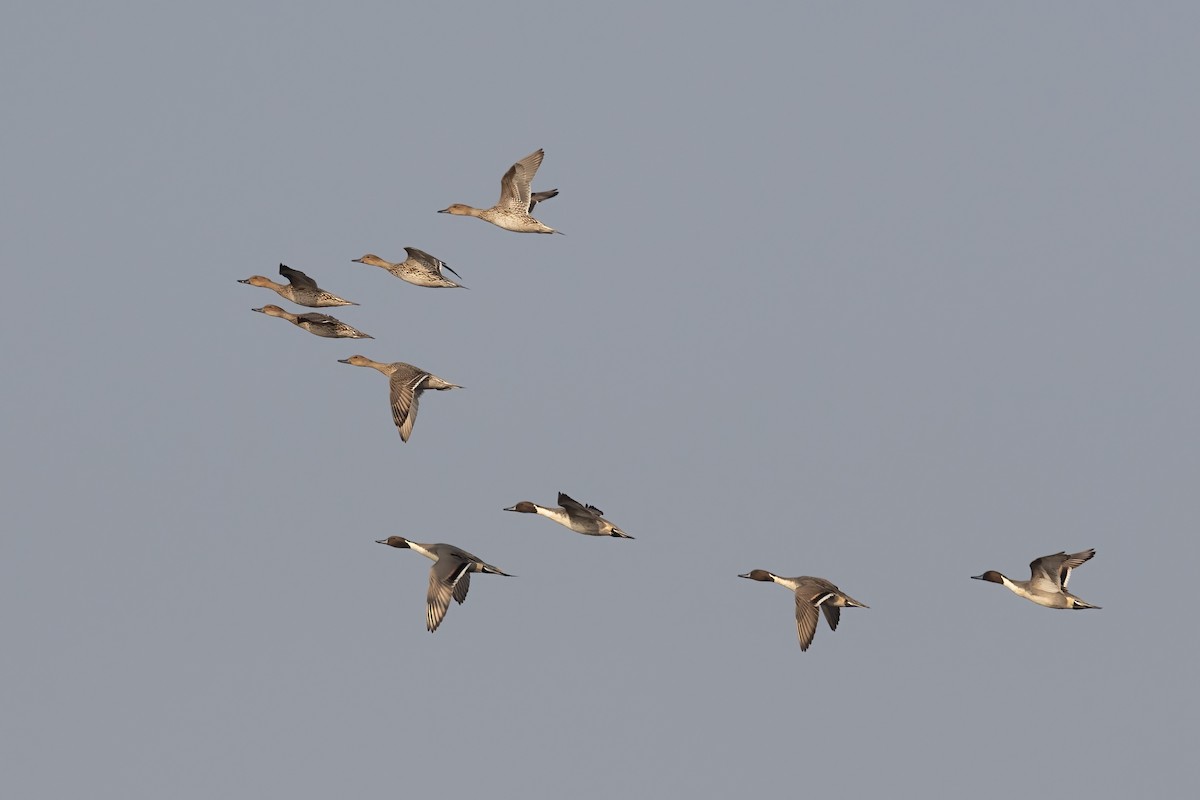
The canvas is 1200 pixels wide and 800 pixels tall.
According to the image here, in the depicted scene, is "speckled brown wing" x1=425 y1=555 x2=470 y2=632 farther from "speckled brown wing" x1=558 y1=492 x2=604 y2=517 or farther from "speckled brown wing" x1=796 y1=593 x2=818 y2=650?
"speckled brown wing" x1=796 y1=593 x2=818 y2=650

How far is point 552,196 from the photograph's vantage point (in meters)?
51.6

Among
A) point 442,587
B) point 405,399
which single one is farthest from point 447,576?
point 405,399

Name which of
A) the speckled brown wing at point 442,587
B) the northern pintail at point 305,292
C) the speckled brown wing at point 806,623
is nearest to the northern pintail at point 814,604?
the speckled brown wing at point 806,623

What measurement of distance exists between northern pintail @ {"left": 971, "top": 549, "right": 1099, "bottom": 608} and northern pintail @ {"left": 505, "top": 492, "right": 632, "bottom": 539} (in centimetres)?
872

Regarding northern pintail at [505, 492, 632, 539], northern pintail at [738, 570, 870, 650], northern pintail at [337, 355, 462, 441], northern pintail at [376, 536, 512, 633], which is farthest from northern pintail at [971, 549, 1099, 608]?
northern pintail at [337, 355, 462, 441]

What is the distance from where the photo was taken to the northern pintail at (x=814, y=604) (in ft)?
145

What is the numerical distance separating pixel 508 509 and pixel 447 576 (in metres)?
5.92

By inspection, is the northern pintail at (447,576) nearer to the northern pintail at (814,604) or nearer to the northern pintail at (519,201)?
the northern pintail at (814,604)

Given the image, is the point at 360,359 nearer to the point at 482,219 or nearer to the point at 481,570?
the point at 482,219

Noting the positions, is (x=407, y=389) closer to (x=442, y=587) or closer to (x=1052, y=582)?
(x=442, y=587)

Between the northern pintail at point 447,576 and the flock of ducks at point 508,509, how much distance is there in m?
0.02

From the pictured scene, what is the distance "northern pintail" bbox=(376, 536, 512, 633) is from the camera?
42.2 meters

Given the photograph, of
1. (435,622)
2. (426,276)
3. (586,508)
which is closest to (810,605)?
(586,508)

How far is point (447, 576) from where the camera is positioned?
42.7 m
